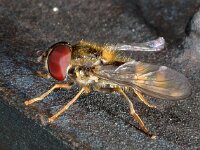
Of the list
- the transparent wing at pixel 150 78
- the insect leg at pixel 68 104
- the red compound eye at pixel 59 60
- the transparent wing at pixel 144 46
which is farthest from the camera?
the transparent wing at pixel 144 46

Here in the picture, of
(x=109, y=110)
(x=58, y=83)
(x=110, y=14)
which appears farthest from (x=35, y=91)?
(x=110, y=14)

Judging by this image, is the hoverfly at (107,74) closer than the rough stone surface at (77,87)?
No

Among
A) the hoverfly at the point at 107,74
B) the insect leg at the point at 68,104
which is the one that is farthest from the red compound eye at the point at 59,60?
the insect leg at the point at 68,104

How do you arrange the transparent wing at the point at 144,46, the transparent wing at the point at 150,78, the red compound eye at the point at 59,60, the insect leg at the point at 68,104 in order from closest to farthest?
the insect leg at the point at 68,104 < the transparent wing at the point at 150,78 < the red compound eye at the point at 59,60 < the transparent wing at the point at 144,46

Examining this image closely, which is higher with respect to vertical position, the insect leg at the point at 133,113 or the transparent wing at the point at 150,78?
the transparent wing at the point at 150,78

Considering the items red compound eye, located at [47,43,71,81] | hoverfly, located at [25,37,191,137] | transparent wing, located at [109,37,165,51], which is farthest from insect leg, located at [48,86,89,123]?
transparent wing, located at [109,37,165,51]

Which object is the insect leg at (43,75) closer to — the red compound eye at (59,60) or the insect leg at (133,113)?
the red compound eye at (59,60)

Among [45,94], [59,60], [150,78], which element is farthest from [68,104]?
[150,78]

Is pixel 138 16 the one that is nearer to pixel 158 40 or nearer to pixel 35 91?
pixel 158 40
